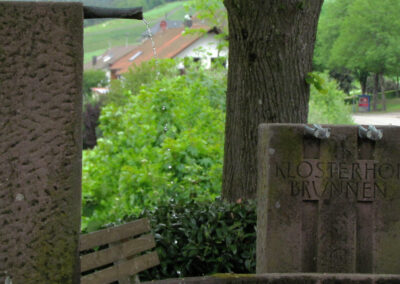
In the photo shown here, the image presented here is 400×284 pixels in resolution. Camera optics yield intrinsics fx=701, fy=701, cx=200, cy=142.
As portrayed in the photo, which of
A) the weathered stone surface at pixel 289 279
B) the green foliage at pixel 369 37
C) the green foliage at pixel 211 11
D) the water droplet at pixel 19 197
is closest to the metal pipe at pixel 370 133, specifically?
the weathered stone surface at pixel 289 279

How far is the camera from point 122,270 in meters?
4.45

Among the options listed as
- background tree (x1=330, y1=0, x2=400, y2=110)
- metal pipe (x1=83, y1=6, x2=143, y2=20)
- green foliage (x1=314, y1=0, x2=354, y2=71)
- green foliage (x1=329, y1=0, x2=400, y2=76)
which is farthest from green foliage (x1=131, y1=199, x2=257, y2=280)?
green foliage (x1=314, y1=0, x2=354, y2=71)

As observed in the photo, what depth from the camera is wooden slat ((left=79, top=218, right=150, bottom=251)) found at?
4.44 m

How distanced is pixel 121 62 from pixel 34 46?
78.3 m

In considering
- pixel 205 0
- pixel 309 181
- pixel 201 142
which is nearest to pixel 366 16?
pixel 205 0

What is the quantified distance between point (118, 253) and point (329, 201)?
140cm

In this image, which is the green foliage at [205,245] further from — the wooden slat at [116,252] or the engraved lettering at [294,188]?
the engraved lettering at [294,188]

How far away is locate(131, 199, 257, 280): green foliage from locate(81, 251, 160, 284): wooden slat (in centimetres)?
52

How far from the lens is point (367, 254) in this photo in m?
4.59

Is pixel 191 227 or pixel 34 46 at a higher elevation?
pixel 34 46

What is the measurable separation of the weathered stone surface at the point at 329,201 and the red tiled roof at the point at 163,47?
4055 centimetres

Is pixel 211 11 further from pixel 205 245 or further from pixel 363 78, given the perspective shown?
pixel 363 78

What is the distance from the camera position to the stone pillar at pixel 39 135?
231 centimetres

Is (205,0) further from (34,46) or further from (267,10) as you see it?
(34,46)
